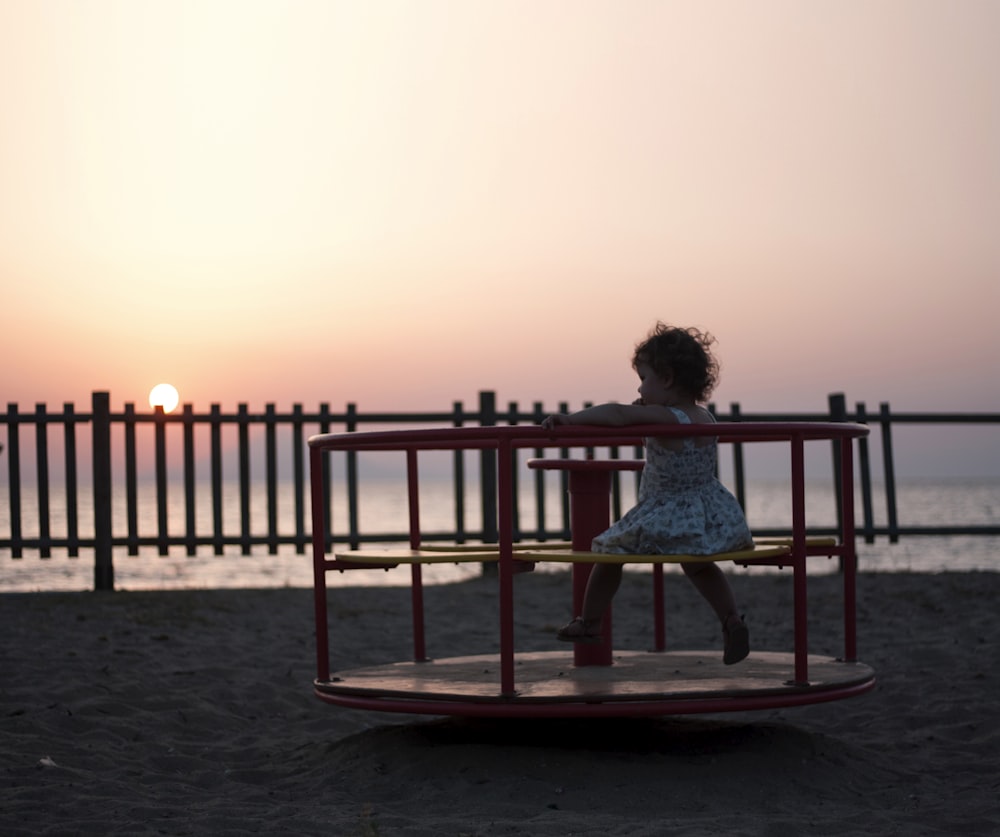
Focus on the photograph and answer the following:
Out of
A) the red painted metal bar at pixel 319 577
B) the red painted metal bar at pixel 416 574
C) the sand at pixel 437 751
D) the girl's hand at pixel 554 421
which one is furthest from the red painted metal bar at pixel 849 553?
the red painted metal bar at pixel 319 577

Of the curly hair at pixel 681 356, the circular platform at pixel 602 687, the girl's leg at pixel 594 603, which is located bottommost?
the circular platform at pixel 602 687

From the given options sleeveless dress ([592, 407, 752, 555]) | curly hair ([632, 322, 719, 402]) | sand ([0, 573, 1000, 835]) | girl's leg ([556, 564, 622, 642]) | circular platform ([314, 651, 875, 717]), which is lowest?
sand ([0, 573, 1000, 835])

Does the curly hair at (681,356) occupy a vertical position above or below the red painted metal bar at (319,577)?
above

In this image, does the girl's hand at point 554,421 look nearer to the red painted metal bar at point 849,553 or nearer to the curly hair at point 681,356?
the curly hair at point 681,356

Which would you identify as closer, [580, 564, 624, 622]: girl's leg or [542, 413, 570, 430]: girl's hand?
[542, 413, 570, 430]: girl's hand

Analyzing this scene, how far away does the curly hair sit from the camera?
4520 millimetres

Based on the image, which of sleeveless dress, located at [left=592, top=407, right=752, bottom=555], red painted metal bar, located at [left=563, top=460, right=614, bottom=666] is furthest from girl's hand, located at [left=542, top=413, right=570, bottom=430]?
red painted metal bar, located at [left=563, top=460, right=614, bottom=666]

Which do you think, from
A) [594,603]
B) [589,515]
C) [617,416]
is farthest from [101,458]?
[617,416]

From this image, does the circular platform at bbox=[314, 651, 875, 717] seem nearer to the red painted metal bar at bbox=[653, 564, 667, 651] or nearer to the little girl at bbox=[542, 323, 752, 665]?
the little girl at bbox=[542, 323, 752, 665]

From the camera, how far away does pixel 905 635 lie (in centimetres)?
809

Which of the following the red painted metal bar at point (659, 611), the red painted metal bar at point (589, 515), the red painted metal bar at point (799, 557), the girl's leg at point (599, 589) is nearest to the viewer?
the red painted metal bar at point (799, 557)

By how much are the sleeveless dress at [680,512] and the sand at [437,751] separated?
83 centimetres

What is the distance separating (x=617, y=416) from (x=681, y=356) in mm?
452

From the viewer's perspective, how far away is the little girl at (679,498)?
14.3 ft
